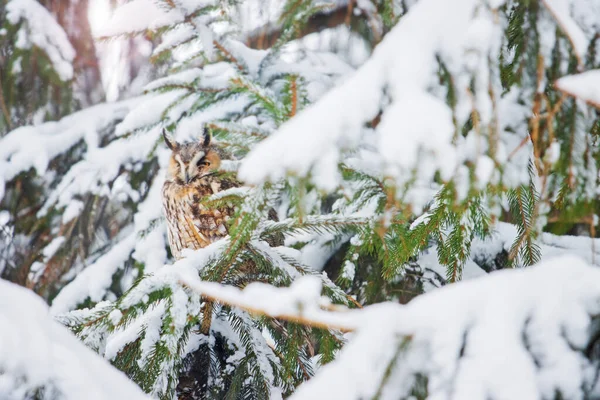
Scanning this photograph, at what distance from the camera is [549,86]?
2.13ft

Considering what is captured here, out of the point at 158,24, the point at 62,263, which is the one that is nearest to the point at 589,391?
the point at 158,24

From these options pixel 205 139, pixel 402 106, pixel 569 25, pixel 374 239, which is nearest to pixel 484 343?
pixel 402 106

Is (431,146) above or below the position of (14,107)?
above

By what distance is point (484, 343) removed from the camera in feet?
1.57

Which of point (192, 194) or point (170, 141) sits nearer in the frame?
point (192, 194)

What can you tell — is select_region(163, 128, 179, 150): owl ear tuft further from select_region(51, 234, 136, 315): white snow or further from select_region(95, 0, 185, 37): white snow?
select_region(95, 0, 185, 37): white snow

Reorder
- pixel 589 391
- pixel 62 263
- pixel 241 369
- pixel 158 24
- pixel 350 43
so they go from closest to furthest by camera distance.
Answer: pixel 589 391 → pixel 241 369 → pixel 158 24 → pixel 62 263 → pixel 350 43

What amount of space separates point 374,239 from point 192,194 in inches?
42.7

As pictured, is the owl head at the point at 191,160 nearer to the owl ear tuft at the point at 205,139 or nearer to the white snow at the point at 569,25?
the owl ear tuft at the point at 205,139

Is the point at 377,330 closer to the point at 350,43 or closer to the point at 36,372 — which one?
the point at 36,372

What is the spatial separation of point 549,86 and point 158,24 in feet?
3.08

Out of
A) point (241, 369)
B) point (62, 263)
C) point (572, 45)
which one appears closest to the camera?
point (572, 45)

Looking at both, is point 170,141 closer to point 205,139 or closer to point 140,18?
point 205,139

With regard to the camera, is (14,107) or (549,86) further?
(14,107)
